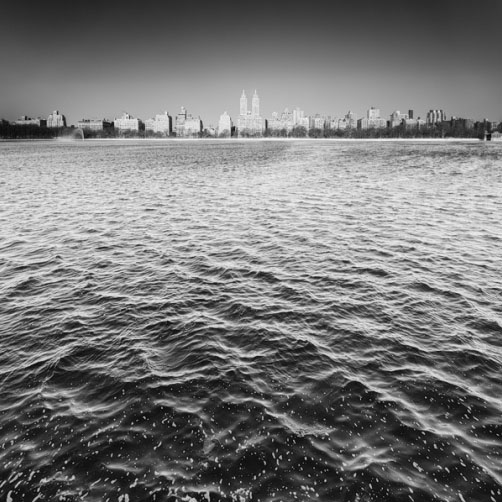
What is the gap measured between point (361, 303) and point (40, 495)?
1469 centimetres

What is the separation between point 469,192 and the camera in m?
53.3

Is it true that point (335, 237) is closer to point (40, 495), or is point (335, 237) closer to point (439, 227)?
point (439, 227)

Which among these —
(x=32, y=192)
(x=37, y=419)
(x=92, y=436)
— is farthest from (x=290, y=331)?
→ (x=32, y=192)

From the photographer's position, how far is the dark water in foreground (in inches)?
387

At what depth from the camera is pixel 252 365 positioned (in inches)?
566

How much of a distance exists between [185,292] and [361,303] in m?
9.00

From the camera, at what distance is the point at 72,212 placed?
4156cm

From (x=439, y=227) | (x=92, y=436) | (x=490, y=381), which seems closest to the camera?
(x=92, y=436)

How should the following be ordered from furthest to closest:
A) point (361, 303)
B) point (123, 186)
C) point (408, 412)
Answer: point (123, 186) → point (361, 303) → point (408, 412)

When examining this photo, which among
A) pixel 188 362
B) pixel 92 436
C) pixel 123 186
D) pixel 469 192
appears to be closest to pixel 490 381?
pixel 188 362

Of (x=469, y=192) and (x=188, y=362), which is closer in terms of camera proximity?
(x=188, y=362)

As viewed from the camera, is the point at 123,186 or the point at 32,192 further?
the point at 123,186

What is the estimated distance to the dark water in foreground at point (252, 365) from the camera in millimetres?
9836

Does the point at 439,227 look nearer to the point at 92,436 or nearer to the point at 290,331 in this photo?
the point at 290,331
